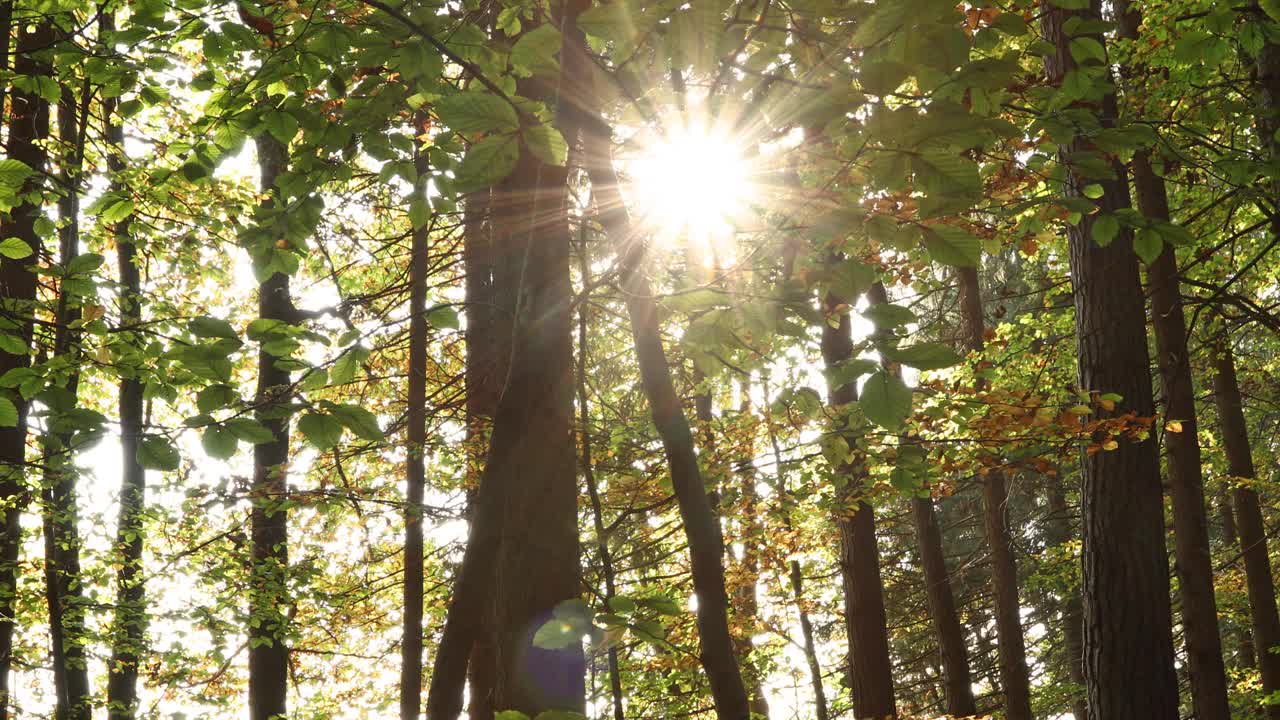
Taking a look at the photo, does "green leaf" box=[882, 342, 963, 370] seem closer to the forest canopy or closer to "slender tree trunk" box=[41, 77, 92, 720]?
the forest canopy

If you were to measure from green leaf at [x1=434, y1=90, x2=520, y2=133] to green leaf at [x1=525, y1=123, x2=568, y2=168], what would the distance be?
0.06 metres

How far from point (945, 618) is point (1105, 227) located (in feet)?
30.8

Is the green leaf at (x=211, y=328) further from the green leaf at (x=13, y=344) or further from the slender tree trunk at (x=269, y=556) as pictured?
the slender tree trunk at (x=269, y=556)

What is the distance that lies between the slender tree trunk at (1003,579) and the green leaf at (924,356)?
10133mm

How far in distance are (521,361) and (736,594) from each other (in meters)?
10.5

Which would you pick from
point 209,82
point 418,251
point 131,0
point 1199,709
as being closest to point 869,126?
point 209,82

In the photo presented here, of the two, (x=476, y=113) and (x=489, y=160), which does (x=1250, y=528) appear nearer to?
(x=489, y=160)

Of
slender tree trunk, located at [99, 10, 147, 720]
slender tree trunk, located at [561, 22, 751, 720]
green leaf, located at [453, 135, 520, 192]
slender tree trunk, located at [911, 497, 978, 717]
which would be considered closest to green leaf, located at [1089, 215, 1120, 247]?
slender tree trunk, located at [561, 22, 751, 720]

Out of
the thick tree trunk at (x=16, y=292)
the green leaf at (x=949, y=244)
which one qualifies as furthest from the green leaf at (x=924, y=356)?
the thick tree trunk at (x=16, y=292)

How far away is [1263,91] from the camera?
5.94 metres

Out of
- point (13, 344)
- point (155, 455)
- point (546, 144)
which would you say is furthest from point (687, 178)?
point (13, 344)

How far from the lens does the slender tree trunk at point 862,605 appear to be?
7953mm

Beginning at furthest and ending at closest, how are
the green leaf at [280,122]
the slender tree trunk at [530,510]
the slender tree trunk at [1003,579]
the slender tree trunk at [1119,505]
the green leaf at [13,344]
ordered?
the slender tree trunk at [1003,579] < the slender tree trunk at [1119,505] < the green leaf at [13,344] < the green leaf at [280,122] < the slender tree trunk at [530,510]

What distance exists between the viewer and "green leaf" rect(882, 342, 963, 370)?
1.90 meters
